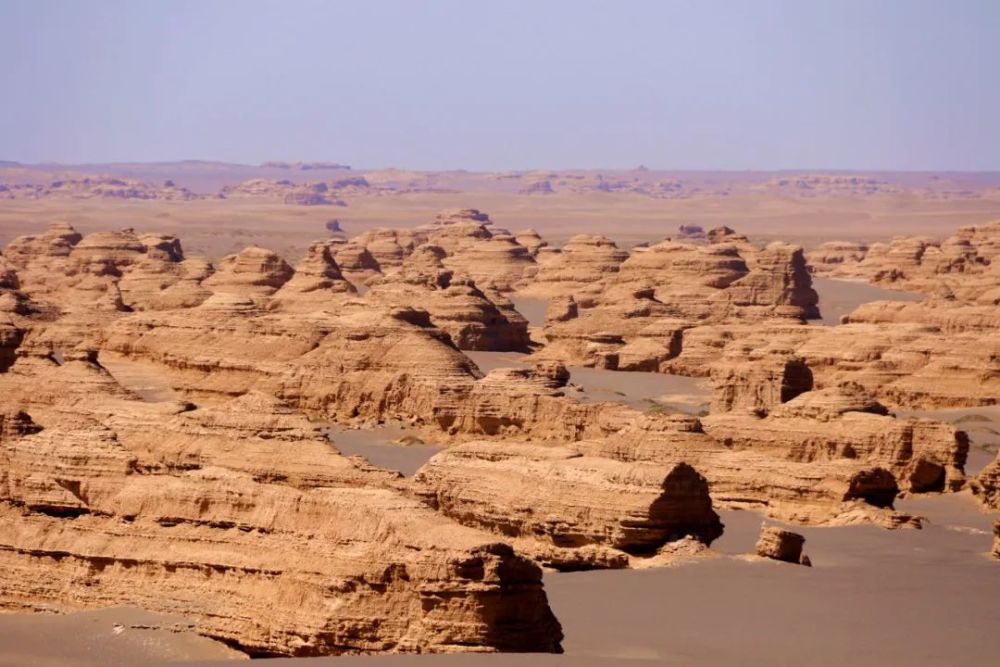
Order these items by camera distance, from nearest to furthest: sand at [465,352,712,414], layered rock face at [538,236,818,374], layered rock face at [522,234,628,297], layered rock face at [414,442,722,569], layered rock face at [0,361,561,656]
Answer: layered rock face at [0,361,561,656]
layered rock face at [414,442,722,569]
sand at [465,352,712,414]
layered rock face at [538,236,818,374]
layered rock face at [522,234,628,297]

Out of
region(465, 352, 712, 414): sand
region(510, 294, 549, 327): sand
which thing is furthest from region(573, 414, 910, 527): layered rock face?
region(510, 294, 549, 327): sand

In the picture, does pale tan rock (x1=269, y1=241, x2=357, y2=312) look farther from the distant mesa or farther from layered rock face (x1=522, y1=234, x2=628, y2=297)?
the distant mesa

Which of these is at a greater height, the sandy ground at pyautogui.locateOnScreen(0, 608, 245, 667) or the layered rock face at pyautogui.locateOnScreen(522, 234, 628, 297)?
the sandy ground at pyautogui.locateOnScreen(0, 608, 245, 667)

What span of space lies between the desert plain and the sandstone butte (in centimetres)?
6

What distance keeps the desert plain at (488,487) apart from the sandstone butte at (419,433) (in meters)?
0.06

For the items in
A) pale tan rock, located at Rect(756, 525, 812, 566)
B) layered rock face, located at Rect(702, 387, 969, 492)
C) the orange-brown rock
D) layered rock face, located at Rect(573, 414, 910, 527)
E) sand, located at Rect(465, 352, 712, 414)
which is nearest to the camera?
pale tan rock, located at Rect(756, 525, 812, 566)

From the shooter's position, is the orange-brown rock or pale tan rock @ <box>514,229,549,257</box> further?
pale tan rock @ <box>514,229,549,257</box>

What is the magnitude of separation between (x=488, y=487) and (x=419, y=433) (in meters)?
15.6

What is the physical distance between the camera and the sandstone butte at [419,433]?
73.7ft

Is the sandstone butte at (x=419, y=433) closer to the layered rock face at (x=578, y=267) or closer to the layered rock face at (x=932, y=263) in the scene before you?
the layered rock face at (x=578, y=267)

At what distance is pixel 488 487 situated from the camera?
104 feet

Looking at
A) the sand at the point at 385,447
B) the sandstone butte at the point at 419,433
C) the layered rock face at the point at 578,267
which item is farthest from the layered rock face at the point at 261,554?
the layered rock face at the point at 578,267

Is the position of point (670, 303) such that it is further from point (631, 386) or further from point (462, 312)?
point (631, 386)

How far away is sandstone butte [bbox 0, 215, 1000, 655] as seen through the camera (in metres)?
22.5
